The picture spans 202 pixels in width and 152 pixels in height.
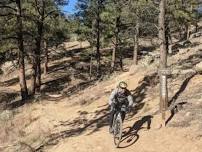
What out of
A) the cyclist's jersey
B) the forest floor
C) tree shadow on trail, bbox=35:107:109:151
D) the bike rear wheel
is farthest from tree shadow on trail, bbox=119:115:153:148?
tree shadow on trail, bbox=35:107:109:151

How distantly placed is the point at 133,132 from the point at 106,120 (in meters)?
3.51

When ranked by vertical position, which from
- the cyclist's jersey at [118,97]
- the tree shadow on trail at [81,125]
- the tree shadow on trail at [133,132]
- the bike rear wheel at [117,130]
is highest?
the cyclist's jersey at [118,97]

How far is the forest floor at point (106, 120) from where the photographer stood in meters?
15.9

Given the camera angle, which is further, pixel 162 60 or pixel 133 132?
pixel 162 60

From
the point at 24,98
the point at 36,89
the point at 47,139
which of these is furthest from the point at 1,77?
the point at 47,139

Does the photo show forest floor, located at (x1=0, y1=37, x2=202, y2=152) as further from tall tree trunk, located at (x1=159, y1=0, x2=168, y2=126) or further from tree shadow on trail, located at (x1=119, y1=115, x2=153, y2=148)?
tall tree trunk, located at (x1=159, y1=0, x2=168, y2=126)

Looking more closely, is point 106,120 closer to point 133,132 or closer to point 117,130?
point 133,132

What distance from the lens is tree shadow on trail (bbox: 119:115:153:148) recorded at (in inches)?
631

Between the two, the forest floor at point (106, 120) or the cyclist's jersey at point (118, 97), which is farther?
the forest floor at point (106, 120)

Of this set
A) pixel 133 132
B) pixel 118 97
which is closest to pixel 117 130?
pixel 118 97

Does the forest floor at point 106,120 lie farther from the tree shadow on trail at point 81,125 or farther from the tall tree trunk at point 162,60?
the tall tree trunk at point 162,60

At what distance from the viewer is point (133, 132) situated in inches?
671

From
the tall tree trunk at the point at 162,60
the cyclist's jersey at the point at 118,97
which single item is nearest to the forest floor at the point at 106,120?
the tall tree trunk at the point at 162,60

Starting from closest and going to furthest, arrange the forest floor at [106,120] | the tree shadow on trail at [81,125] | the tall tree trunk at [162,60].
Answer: the forest floor at [106,120] < the tall tree trunk at [162,60] < the tree shadow on trail at [81,125]
